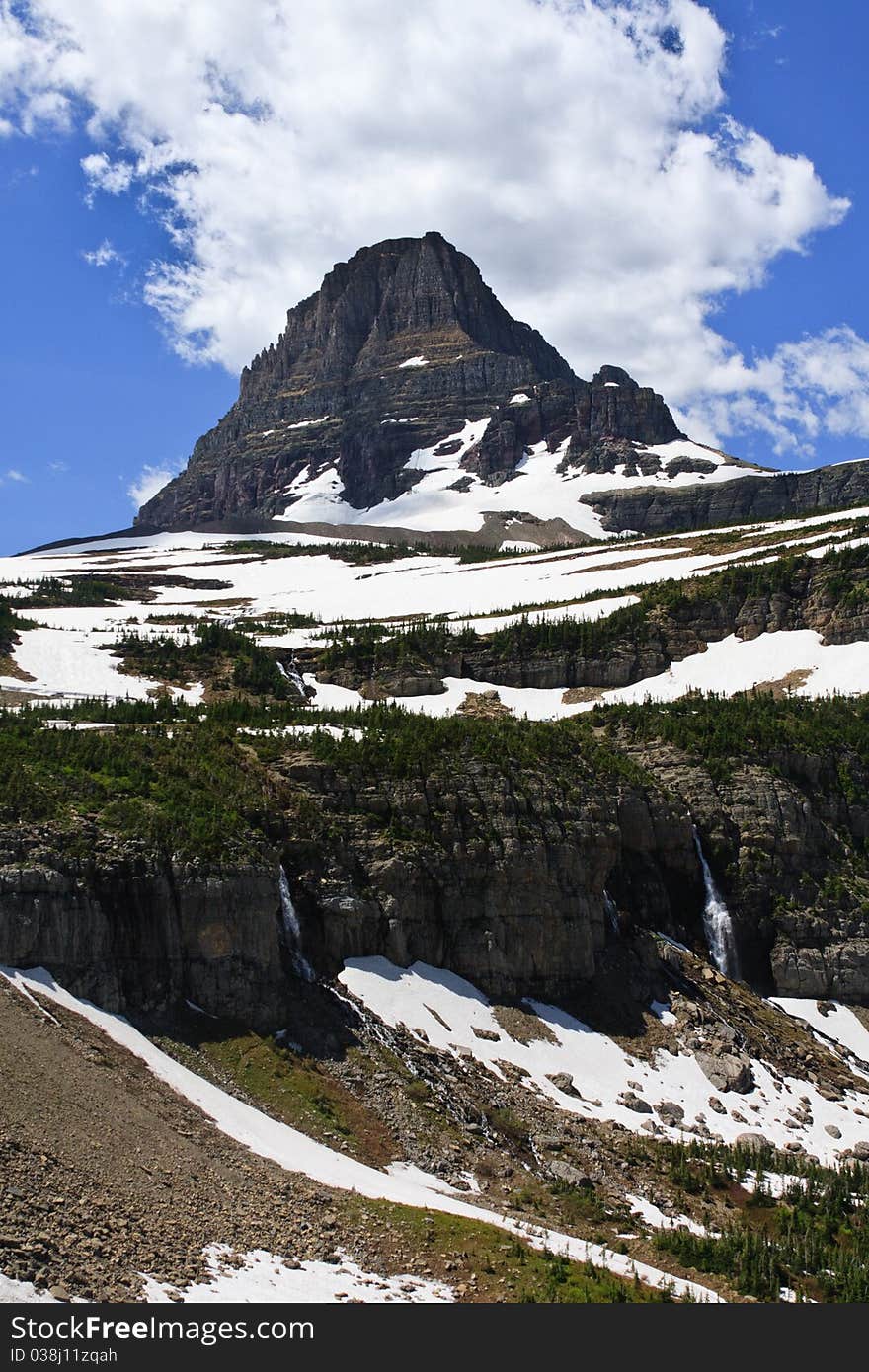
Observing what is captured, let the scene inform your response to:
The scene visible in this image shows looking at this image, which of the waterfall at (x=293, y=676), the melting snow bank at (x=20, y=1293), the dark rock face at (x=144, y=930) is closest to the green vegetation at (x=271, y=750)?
the dark rock face at (x=144, y=930)

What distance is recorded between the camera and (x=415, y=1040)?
32.6m

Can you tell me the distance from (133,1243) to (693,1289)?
11.1 metres

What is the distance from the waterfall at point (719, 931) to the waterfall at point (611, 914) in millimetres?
6226

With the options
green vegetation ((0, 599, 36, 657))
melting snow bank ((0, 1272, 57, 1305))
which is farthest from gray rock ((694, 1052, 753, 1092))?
green vegetation ((0, 599, 36, 657))

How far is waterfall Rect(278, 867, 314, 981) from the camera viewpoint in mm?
33781

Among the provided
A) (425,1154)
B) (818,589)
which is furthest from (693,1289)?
(818,589)

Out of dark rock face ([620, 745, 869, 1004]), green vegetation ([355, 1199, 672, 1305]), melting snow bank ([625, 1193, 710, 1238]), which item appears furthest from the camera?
dark rock face ([620, 745, 869, 1004])

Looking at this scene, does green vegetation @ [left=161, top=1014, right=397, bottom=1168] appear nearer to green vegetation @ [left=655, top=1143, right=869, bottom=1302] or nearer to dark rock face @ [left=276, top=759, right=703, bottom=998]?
dark rock face @ [left=276, top=759, right=703, bottom=998]

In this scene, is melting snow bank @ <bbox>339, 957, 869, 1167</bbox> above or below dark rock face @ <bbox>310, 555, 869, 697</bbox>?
below

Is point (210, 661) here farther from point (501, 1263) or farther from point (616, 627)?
point (501, 1263)

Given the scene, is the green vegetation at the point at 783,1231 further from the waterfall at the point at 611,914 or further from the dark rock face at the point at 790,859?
the dark rock face at the point at 790,859

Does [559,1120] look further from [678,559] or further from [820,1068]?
[678,559]

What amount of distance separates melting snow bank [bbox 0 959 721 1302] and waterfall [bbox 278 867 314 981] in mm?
6646

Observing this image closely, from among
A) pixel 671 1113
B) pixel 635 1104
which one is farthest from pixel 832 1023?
pixel 635 1104
